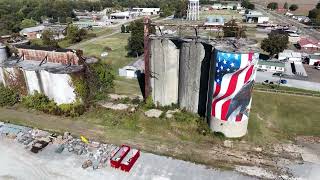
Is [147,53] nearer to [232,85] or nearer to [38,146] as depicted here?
[232,85]

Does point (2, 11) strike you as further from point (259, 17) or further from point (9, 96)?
point (259, 17)

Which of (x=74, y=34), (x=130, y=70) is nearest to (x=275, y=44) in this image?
(x=130, y=70)

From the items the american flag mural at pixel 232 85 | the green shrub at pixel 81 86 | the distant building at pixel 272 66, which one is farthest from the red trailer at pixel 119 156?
the distant building at pixel 272 66

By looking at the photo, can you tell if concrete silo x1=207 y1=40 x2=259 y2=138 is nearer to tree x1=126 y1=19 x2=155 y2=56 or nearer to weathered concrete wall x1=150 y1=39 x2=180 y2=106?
weathered concrete wall x1=150 y1=39 x2=180 y2=106

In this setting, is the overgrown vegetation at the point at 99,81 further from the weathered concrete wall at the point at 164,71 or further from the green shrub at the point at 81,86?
the weathered concrete wall at the point at 164,71

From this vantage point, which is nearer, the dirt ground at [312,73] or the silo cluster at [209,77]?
the silo cluster at [209,77]

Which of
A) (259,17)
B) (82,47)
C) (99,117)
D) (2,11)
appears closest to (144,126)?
(99,117)
